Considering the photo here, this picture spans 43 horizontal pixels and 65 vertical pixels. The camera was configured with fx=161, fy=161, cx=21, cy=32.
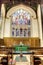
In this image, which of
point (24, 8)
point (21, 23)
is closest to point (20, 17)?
point (21, 23)

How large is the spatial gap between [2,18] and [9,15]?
0.87 m

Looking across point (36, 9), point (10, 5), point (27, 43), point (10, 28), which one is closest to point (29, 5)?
point (36, 9)

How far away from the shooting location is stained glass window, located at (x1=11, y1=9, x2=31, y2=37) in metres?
17.2

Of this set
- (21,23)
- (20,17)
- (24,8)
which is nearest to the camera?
(24,8)

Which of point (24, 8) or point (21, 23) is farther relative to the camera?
point (21, 23)

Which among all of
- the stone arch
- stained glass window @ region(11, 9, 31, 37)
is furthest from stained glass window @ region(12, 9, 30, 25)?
the stone arch

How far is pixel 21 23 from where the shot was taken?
695 inches

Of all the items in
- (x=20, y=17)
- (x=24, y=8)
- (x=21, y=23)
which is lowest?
(x=21, y=23)

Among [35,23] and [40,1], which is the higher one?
[40,1]

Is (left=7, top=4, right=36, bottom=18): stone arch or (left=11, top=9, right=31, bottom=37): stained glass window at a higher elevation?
(left=7, top=4, right=36, bottom=18): stone arch

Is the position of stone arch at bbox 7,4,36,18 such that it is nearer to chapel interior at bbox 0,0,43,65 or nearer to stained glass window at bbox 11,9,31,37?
chapel interior at bbox 0,0,43,65

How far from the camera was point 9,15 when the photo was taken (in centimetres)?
1703

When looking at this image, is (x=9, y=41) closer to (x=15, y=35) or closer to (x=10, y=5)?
(x=15, y=35)

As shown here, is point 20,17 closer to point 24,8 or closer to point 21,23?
point 21,23
